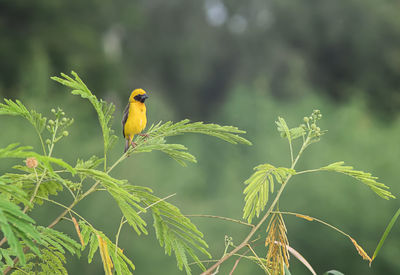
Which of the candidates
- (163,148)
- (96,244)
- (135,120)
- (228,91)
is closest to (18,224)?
(96,244)

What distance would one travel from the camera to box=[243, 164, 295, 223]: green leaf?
0.92 metres

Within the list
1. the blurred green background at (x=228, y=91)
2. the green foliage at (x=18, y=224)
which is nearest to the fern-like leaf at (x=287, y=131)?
the green foliage at (x=18, y=224)

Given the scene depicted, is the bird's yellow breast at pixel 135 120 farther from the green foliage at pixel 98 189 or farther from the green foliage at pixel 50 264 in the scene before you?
the green foliage at pixel 50 264

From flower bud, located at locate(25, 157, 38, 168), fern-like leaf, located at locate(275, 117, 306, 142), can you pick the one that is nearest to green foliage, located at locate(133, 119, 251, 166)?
fern-like leaf, located at locate(275, 117, 306, 142)

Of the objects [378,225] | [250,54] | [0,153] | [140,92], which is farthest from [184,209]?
[250,54]

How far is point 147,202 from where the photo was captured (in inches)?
37.0

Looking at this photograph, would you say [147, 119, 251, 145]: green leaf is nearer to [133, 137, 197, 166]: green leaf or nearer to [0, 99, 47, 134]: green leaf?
[133, 137, 197, 166]: green leaf

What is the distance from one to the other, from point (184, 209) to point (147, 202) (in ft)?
29.7

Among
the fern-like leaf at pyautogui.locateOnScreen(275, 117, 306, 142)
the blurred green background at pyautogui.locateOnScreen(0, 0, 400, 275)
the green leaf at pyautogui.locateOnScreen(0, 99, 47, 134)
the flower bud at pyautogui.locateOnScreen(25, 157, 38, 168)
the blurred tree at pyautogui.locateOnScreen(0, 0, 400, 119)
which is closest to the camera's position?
the flower bud at pyautogui.locateOnScreen(25, 157, 38, 168)

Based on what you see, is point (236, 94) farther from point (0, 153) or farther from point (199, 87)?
point (0, 153)

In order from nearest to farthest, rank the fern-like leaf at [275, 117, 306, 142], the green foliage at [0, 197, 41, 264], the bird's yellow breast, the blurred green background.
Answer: the green foliage at [0, 197, 41, 264]
the fern-like leaf at [275, 117, 306, 142]
the bird's yellow breast
the blurred green background

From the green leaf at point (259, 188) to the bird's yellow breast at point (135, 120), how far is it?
1.44 feet

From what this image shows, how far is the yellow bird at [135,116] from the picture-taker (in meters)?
1.34

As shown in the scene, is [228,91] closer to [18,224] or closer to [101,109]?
[101,109]
